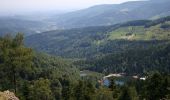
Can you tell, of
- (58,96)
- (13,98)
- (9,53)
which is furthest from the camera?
(58,96)

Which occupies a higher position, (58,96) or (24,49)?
(24,49)

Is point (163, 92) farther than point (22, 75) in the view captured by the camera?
No

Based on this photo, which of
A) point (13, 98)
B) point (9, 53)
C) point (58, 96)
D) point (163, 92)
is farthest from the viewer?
point (58, 96)

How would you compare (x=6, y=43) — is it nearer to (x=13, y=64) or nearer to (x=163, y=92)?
(x=13, y=64)

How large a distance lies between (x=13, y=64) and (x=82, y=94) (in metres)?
30.8

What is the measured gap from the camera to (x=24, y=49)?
238ft

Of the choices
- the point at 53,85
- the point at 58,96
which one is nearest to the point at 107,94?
the point at 58,96

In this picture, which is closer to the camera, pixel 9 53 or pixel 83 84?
pixel 9 53

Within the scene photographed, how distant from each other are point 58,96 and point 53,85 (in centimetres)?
3232

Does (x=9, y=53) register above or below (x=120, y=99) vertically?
above

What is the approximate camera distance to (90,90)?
9650cm

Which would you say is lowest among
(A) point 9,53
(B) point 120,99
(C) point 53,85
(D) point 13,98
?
(C) point 53,85

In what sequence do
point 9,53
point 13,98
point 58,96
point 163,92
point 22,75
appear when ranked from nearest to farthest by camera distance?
point 13,98 → point 9,53 → point 163,92 → point 58,96 → point 22,75

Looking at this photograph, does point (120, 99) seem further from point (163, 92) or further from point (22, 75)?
point (22, 75)
